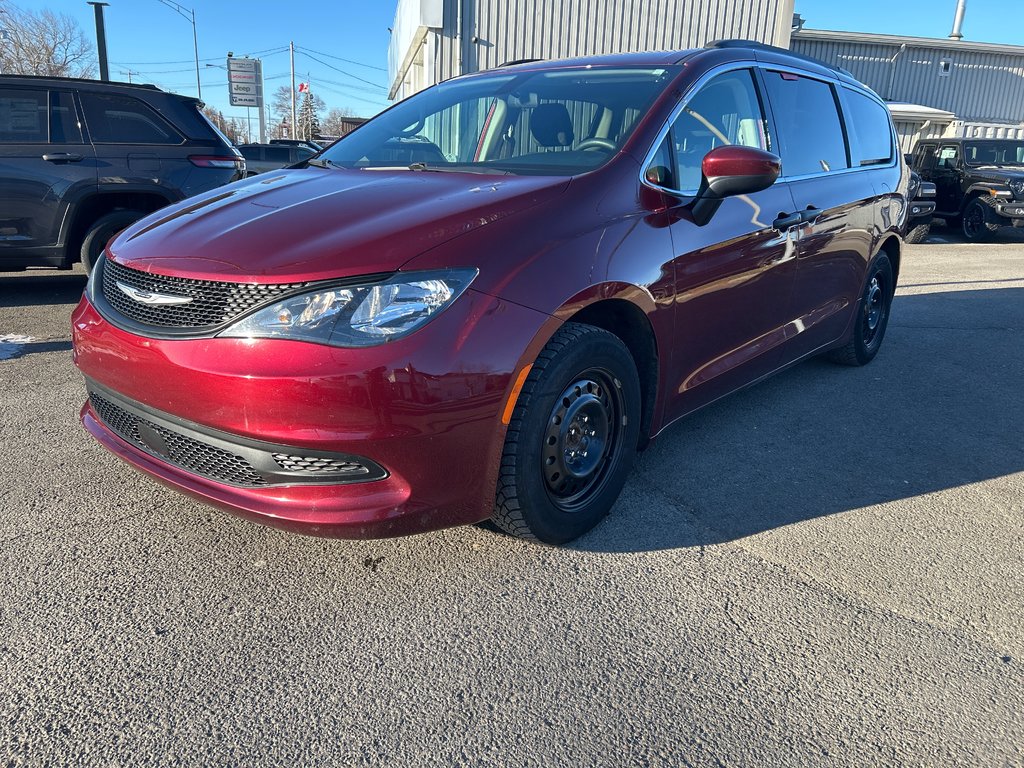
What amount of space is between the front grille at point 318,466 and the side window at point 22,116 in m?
5.58

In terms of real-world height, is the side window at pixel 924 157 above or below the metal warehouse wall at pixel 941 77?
below

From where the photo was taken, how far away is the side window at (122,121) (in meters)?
6.38

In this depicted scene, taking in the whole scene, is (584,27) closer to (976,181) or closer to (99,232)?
(976,181)

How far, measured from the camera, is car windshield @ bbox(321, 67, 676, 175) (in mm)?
2939

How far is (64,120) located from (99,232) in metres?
0.98

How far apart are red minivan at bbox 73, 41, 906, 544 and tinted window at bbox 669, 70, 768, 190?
0.04ft

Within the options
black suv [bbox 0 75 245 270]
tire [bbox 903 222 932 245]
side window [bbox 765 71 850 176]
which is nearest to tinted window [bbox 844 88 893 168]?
side window [bbox 765 71 850 176]

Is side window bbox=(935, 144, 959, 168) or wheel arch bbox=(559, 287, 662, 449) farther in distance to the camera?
side window bbox=(935, 144, 959, 168)

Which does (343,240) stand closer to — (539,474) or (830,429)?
(539,474)

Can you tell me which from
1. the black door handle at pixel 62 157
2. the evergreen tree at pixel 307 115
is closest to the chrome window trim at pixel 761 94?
the black door handle at pixel 62 157

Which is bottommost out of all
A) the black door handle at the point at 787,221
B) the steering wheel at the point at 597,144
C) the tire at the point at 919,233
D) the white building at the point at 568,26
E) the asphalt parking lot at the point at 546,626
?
the tire at the point at 919,233

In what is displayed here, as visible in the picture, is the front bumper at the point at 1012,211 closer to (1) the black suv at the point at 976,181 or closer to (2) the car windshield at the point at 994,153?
(1) the black suv at the point at 976,181

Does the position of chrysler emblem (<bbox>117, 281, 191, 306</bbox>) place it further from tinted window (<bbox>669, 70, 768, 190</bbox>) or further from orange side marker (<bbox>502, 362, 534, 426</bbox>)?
tinted window (<bbox>669, 70, 768, 190</bbox>)

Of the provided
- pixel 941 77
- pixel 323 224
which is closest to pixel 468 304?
pixel 323 224
